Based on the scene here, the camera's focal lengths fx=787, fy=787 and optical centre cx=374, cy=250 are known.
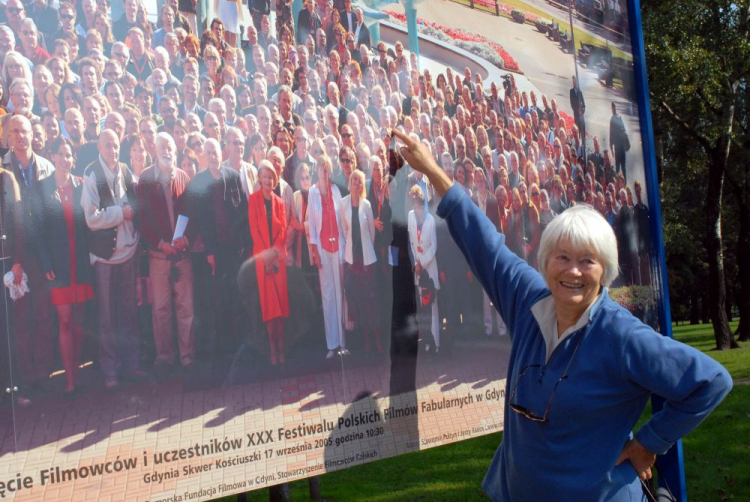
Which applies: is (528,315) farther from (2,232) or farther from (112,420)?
(2,232)

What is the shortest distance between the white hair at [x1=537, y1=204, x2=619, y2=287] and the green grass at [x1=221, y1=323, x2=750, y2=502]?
3.83 metres

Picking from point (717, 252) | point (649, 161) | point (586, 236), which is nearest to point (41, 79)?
point (586, 236)

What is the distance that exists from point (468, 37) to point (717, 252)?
13734mm

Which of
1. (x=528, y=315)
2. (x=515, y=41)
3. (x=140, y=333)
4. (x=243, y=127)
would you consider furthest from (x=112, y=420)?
(x=515, y=41)

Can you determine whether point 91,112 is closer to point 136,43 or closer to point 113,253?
point 136,43

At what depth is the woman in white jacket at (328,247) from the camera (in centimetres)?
308

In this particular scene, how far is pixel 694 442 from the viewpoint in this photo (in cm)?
779

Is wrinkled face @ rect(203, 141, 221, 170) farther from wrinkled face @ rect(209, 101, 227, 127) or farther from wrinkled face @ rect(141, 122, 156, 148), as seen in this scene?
wrinkled face @ rect(141, 122, 156, 148)

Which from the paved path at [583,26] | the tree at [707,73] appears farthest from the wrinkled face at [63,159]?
the tree at [707,73]

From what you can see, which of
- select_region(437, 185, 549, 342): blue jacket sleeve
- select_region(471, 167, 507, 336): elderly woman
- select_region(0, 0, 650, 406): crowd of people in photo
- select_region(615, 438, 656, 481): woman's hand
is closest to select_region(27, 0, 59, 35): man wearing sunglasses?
select_region(0, 0, 650, 406): crowd of people in photo

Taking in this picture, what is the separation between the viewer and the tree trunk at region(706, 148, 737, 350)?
16.0m

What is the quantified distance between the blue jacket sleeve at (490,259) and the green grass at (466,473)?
3475 mm

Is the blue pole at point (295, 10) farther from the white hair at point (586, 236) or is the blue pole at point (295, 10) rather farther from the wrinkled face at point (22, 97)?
the white hair at point (586, 236)

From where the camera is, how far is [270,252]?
2904mm
